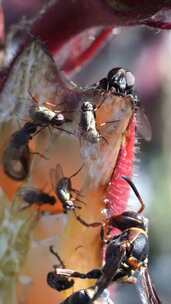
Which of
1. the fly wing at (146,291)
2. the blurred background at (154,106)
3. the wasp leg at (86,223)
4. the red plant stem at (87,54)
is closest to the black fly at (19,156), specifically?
the wasp leg at (86,223)

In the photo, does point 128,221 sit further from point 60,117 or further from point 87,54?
point 87,54

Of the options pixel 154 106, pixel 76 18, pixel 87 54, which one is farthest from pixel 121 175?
pixel 154 106

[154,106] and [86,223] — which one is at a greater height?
[154,106]

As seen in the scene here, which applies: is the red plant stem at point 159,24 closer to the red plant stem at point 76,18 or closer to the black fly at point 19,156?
the red plant stem at point 76,18

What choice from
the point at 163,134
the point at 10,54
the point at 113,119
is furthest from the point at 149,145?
the point at 113,119

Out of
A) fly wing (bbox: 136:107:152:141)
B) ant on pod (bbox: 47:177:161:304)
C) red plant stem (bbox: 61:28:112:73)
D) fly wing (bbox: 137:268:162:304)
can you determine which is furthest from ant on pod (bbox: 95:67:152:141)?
red plant stem (bbox: 61:28:112:73)

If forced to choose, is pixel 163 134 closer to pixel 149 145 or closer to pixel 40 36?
pixel 149 145
